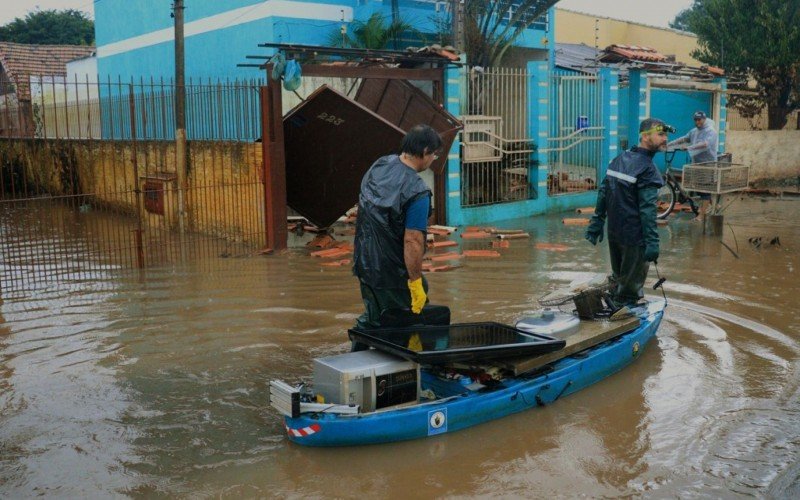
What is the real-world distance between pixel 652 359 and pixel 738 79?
1744 centimetres

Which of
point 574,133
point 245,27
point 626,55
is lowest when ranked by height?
point 574,133

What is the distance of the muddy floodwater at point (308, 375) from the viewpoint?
466 cm

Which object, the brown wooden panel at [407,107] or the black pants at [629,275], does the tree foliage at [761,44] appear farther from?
the black pants at [629,275]

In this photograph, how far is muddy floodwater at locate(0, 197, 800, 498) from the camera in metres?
4.66

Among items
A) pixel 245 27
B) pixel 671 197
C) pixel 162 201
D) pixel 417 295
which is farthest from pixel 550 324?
pixel 245 27

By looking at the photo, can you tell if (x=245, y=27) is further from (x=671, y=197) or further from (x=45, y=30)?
(x=45, y=30)

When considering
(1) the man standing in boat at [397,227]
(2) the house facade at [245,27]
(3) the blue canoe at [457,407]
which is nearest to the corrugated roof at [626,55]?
(2) the house facade at [245,27]

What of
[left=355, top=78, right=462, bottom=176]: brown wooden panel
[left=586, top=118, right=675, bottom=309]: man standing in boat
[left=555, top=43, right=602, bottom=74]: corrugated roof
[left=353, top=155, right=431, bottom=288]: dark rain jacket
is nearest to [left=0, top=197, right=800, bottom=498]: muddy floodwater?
[left=586, top=118, right=675, bottom=309]: man standing in boat

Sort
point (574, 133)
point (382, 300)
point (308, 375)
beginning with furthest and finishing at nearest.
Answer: point (574, 133) < point (308, 375) < point (382, 300)

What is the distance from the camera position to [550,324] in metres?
5.98

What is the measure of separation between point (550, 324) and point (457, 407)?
1.22 m

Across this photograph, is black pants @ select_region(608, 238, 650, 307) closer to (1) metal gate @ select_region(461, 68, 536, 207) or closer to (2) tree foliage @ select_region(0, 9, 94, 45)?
(1) metal gate @ select_region(461, 68, 536, 207)

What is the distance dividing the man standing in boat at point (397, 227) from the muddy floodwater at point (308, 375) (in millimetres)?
1025

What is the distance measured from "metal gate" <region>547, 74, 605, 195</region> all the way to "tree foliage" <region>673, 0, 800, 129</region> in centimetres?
610
